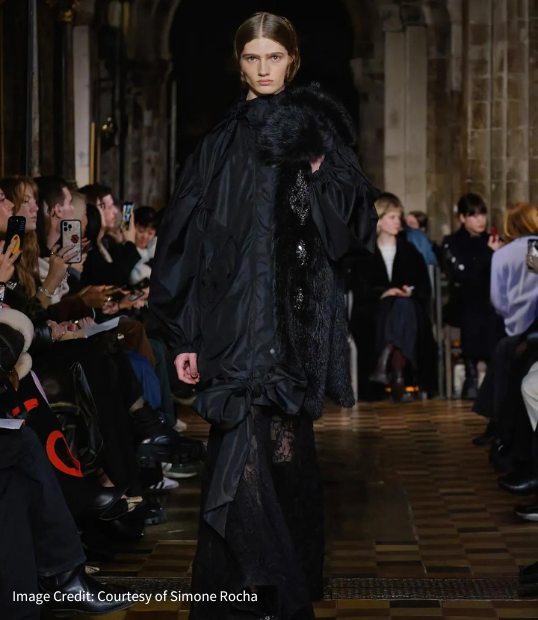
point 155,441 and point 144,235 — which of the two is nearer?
point 155,441

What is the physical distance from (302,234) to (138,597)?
4.70 ft

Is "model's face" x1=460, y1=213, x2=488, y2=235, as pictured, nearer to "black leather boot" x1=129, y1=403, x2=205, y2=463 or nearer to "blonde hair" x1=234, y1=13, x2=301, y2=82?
"black leather boot" x1=129, y1=403, x2=205, y2=463

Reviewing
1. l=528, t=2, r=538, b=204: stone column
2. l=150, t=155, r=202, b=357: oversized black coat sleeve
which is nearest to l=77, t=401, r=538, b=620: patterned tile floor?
→ l=150, t=155, r=202, b=357: oversized black coat sleeve

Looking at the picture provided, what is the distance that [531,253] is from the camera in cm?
680

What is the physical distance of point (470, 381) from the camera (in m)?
11.5

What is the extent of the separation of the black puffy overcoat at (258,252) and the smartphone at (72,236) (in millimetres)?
2399

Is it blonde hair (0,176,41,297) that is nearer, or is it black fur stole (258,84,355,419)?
black fur stole (258,84,355,419)

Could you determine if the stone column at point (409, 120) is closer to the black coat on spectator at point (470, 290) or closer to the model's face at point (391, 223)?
the model's face at point (391, 223)

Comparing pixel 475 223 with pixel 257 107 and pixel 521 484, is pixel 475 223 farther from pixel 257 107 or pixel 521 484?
pixel 257 107

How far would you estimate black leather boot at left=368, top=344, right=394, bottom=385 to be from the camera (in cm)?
1155

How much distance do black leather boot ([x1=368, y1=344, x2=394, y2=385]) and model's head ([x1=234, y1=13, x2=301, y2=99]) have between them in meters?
7.39

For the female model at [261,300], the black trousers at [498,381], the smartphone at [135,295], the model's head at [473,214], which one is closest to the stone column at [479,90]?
the model's head at [473,214]

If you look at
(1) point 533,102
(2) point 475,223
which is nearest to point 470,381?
(2) point 475,223

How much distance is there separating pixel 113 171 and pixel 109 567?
17146mm
